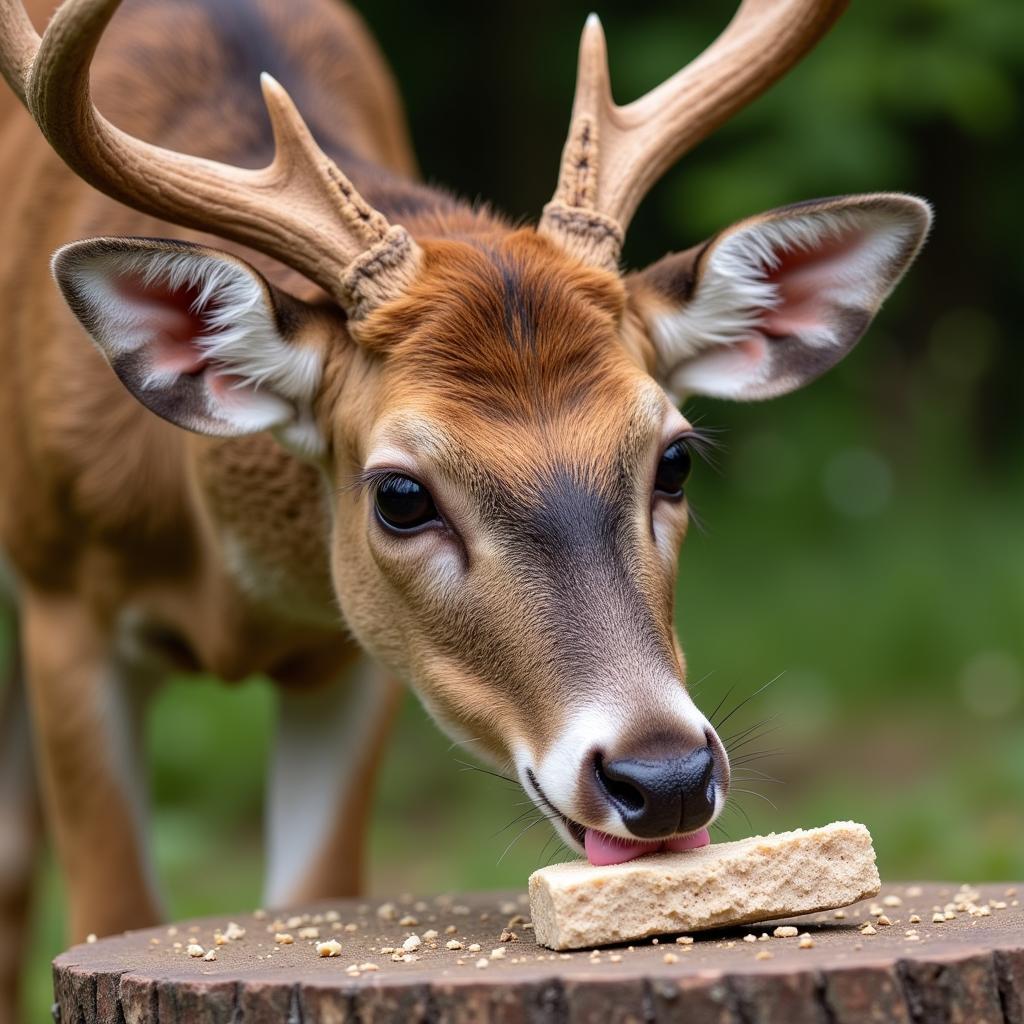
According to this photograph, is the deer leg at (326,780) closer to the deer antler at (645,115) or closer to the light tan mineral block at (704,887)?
the deer antler at (645,115)

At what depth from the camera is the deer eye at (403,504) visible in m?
3.81

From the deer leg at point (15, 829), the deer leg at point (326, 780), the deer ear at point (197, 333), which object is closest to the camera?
the deer ear at point (197, 333)

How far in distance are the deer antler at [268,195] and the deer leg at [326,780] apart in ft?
5.51

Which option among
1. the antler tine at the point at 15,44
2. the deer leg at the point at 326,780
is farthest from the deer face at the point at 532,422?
the deer leg at the point at 326,780

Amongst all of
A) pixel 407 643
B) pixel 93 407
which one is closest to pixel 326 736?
pixel 93 407

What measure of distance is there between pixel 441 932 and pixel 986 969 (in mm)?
1173

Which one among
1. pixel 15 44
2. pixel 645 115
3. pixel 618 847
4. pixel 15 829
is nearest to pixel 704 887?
pixel 618 847

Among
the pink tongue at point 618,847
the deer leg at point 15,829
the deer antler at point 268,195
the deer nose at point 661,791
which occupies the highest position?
the deer antler at point 268,195

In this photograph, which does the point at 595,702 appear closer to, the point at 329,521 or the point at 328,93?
the point at 329,521

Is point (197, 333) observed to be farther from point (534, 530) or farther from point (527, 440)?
point (534, 530)

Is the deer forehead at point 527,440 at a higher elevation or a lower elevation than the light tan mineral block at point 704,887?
higher

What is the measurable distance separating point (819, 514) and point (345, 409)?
25.9 ft

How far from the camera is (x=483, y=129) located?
11.5 meters

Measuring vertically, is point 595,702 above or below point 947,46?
below
